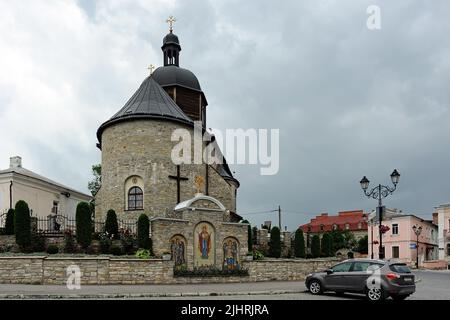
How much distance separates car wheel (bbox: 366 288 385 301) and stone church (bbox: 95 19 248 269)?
9695 millimetres

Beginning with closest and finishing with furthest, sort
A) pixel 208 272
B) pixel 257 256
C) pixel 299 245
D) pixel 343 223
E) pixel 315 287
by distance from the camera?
1. pixel 315 287
2. pixel 208 272
3. pixel 257 256
4. pixel 299 245
5. pixel 343 223

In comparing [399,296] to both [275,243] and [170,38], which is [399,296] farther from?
[170,38]

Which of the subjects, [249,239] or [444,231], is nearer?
[249,239]

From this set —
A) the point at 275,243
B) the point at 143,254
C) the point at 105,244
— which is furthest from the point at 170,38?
the point at 143,254

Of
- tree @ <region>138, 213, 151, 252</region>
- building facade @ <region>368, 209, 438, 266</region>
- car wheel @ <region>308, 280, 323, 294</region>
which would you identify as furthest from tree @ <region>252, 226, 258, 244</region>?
building facade @ <region>368, 209, 438, 266</region>

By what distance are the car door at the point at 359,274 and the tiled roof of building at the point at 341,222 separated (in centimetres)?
5706

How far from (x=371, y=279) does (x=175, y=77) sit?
2720cm

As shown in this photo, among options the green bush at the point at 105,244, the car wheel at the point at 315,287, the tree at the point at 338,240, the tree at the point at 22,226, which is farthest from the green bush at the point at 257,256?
the tree at the point at 338,240

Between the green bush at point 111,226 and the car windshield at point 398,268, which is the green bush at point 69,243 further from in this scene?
the car windshield at point 398,268

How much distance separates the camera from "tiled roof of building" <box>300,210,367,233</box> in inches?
2864

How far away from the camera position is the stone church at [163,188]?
23312 mm

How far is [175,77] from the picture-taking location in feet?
128

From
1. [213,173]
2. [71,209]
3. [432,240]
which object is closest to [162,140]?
[213,173]
